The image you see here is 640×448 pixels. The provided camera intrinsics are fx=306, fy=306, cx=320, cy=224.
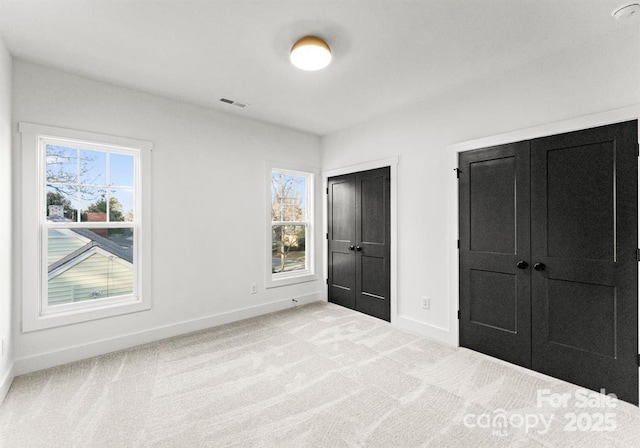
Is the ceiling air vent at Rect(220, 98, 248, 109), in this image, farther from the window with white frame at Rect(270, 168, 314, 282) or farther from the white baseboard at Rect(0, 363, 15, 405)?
the white baseboard at Rect(0, 363, 15, 405)

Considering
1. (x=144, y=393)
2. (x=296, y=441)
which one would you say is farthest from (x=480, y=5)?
(x=144, y=393)

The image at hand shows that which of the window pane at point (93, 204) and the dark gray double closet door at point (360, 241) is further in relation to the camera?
the dark gray double closet door at point (360, 241)

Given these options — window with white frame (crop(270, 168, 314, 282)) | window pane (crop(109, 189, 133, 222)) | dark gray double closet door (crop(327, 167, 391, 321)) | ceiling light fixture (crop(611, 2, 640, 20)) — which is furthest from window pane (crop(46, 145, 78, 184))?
ceiling light fixture (crop(611, 2, 640, 20))

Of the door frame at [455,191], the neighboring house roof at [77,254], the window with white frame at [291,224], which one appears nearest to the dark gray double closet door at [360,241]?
the window with white frame at [291,224]

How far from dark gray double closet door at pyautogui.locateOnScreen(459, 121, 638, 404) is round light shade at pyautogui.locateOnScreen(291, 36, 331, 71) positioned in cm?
178

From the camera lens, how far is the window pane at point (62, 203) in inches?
114

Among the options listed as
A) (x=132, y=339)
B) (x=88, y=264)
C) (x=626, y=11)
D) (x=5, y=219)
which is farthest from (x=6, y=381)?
(x=626, y=11)

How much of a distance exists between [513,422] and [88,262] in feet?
12.8

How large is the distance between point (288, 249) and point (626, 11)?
164 inches

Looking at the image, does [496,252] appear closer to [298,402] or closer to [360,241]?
[360,241]

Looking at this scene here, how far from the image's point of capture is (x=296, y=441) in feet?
6.11

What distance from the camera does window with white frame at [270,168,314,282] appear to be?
15.2 ft

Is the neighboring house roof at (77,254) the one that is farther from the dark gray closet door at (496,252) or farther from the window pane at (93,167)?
the dark gray closet door at (496,252)

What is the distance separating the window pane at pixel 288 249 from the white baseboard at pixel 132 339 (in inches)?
21.2
